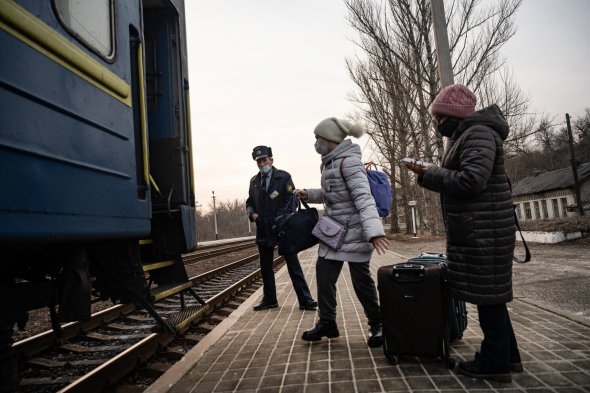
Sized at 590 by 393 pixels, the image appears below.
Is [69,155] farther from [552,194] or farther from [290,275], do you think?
[552,194]

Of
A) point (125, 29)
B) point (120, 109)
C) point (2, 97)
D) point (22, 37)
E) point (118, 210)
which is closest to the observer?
point (2, 97)

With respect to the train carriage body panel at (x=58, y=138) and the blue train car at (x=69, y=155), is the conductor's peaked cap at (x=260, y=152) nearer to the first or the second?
the blue train car at (x=69, y=155)

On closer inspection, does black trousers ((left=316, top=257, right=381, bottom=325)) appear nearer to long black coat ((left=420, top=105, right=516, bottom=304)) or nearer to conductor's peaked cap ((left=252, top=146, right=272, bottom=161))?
long black coat ((left=420, top=105, right=516, bottom=304))

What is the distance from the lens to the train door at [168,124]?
4.14 m

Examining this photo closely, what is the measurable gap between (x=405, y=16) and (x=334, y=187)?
15274 millimetres

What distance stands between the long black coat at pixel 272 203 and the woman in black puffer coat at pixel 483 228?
2.71 m

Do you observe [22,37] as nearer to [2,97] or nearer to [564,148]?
[2,97]

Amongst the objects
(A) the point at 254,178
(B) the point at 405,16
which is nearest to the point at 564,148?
(B) the point at 405,16

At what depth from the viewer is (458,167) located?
2.72 meters


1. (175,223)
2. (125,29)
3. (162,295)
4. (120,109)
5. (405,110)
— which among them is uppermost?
(405,110)

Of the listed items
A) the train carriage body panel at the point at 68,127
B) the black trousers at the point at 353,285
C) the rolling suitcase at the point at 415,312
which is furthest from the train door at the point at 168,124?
the rolling suitcase at the point at 415,312

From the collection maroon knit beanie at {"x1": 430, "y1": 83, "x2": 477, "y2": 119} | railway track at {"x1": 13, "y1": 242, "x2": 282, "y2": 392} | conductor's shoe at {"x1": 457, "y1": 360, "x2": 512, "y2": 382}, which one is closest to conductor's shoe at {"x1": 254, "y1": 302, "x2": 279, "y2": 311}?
railway track at {"x1": 13, "y1": 242, "x2": 282, "y2": 392}

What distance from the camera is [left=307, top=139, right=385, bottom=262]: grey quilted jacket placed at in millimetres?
3201

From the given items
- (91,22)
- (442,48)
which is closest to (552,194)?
(442,48)
